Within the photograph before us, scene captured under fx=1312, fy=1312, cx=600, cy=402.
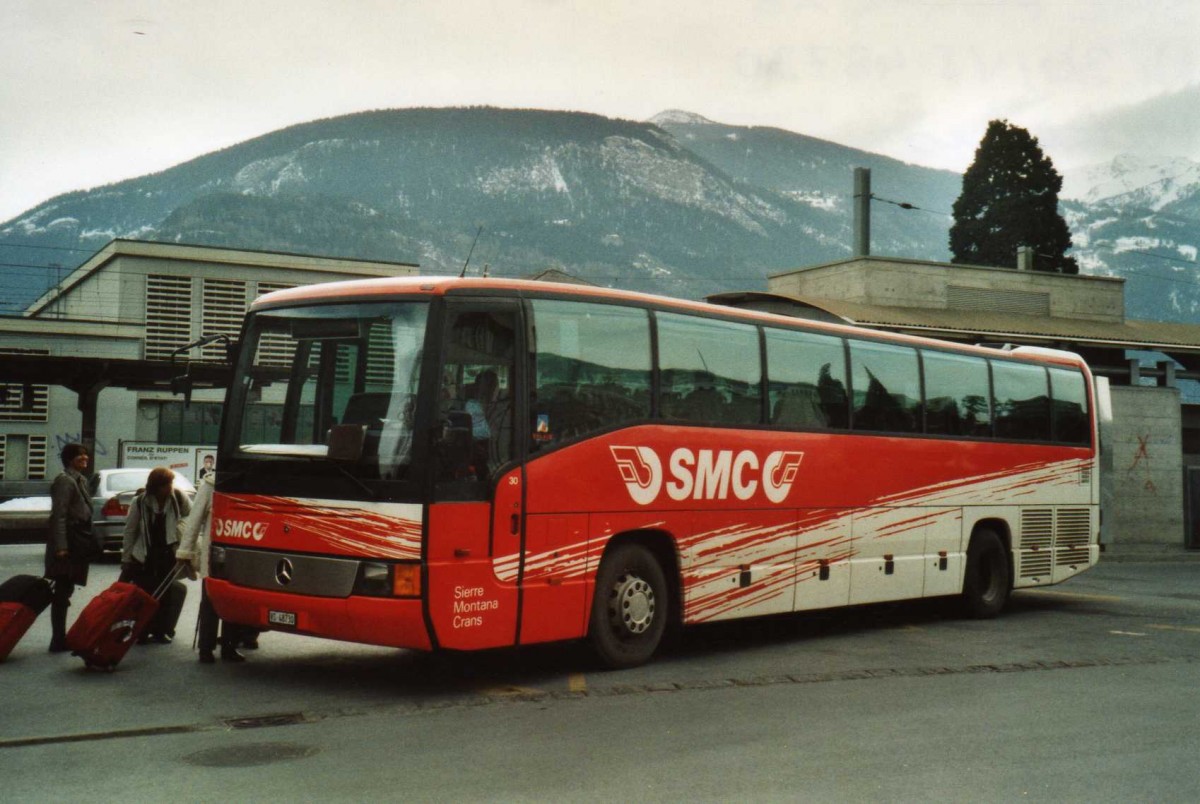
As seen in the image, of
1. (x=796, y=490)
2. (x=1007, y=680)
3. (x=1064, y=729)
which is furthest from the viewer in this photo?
(x=796, y=490)

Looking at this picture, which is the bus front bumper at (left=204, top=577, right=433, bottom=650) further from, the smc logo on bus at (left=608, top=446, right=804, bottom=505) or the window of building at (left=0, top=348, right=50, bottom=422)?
the window of building at (left=0, top=348, right=50, bottom=422)

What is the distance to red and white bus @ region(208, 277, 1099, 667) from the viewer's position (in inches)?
363

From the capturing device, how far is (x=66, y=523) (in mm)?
11164

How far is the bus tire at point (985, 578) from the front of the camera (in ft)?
50.8

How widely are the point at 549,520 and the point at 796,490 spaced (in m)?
3.55

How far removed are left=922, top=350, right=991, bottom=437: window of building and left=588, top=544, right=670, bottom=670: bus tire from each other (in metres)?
5.00

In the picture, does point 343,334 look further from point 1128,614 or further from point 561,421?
point 1128,614

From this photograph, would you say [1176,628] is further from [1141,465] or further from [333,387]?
[1141,465]

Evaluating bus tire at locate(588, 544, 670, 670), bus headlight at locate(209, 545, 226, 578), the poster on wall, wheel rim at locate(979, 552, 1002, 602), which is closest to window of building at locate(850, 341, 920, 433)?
wheel rim at locate(979, 552, 1002, 602)

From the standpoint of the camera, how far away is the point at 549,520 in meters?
9.97

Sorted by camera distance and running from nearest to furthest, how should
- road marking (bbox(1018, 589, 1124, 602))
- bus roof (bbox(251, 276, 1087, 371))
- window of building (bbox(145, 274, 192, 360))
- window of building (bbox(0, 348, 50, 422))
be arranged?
1. bus roof (bbox(251, 276, 1087, 371))
2. road marking (bbox(1018, 589, 1124, 602))
3. window of building (bbox(0, 348, 50, 422))
4. window of building (bbox(145, 274, 192, 360))

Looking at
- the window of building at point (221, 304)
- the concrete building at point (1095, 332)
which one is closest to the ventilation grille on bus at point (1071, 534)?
the concrete building at point (1095, 332)

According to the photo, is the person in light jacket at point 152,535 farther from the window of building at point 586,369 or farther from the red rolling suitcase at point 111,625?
the window of building at point 586,369

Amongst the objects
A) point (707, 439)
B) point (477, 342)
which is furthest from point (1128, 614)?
point (477, 342)
